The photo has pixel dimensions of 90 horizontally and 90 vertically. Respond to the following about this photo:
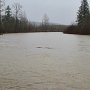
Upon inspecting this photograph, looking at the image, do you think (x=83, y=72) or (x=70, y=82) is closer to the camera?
(x=70, y=82)

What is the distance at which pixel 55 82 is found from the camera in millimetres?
8258

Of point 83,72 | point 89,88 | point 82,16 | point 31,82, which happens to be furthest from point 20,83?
point 82,16

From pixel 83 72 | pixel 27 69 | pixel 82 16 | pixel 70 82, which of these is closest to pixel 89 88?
pixel 70 82

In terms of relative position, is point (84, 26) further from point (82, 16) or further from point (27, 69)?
point (27, 69)

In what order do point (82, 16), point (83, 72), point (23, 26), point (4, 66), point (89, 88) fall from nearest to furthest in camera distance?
1. point (89, 88)
2. point (83, 72)
3. point (4, 66)
4. point (82, 16)
5. point (23, 26)

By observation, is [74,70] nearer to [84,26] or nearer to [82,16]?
[84,26]

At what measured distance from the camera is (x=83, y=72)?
10.0 m

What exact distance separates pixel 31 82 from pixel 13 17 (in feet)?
247

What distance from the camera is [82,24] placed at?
56.3m

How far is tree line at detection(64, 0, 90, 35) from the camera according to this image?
175ft

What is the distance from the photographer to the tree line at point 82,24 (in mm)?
53303

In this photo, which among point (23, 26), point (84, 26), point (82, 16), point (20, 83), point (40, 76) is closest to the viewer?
point (20, 83)

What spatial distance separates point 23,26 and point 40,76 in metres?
70.1

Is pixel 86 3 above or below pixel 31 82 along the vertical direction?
above
